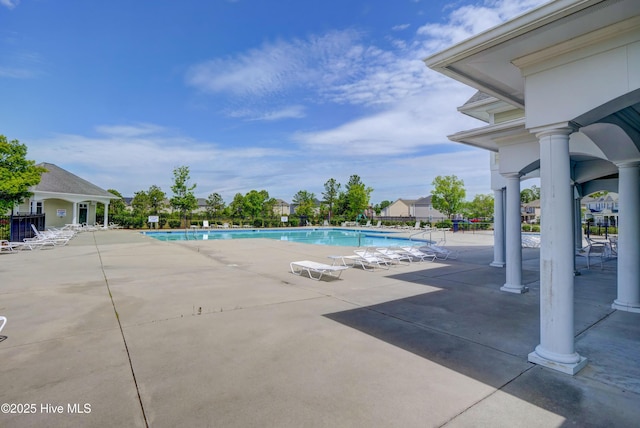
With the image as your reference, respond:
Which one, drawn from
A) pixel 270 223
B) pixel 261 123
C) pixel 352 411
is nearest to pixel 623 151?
pixel 352 411

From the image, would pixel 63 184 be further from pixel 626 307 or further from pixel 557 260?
pixel 626 307

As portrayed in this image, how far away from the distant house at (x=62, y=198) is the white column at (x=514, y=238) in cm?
3135

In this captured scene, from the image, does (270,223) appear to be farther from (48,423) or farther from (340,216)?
(48,423)

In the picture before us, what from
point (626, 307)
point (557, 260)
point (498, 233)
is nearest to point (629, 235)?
point (626, 307)

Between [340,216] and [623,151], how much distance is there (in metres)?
38.6

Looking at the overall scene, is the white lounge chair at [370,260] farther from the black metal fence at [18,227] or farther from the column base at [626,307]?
the black metal fence at [18,227]

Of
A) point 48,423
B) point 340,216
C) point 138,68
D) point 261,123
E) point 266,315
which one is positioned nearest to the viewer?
point 48,423

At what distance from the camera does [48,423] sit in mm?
2498

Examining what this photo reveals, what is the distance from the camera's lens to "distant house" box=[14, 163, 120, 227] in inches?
1006

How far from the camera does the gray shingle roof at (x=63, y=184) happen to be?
84.9 ft

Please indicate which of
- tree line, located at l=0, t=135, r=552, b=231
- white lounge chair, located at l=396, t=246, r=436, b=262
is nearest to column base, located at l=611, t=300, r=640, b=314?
white lounge chair, located at l=396, t=246, r=436, b=262

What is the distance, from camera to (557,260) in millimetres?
3543

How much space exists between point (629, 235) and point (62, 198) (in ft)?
113

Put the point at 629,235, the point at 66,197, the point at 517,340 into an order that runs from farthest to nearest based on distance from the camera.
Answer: the point at 66,197, the point at 629,235, the point at 517,340
